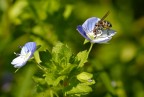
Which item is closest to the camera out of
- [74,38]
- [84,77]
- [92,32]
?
[84,77]

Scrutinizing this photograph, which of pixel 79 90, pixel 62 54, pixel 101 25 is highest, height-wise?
pixel 101 25

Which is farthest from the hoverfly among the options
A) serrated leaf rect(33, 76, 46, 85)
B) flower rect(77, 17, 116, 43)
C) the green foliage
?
serrated leaf rect(33, 76, 46, 85)

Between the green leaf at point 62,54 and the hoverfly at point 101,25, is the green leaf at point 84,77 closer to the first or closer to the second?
the green leaf at point 62,54

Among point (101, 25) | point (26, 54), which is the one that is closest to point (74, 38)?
point (101, 25)

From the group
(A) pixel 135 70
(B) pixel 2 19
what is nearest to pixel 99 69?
(A) pixel 135 70

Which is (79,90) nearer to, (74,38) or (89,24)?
(89,24)

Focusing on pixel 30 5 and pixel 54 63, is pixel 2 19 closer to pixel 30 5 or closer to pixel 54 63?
pixel 30 5

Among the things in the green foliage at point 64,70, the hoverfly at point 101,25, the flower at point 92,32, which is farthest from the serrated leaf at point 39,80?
the hoverfly at point 101,25
